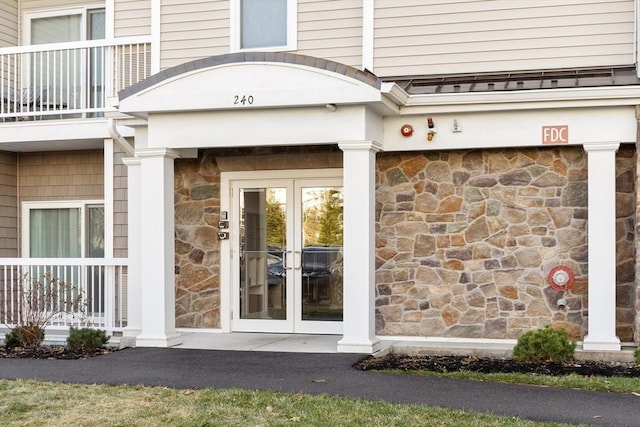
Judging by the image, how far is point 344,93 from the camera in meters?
10.1

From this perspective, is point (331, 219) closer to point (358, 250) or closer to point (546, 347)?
point (358, 250)

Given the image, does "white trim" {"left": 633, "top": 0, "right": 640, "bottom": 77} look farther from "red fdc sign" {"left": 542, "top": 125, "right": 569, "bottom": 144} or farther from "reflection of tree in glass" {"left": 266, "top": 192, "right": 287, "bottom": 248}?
"reflection of tree in glass" {"left": 266, "top": 192, "right": 287, "bottom": 248}

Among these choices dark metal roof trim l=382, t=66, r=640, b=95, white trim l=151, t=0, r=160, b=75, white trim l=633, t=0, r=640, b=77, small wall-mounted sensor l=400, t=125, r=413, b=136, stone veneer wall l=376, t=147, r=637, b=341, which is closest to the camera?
dark metal roof trim l=382, t=66, r=640, b=95

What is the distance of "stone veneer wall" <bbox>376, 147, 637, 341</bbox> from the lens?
1083 cm

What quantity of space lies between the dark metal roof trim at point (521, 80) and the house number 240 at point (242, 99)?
2.01 metres

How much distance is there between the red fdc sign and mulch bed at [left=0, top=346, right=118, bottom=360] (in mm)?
5969

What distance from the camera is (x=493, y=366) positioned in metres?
9.45

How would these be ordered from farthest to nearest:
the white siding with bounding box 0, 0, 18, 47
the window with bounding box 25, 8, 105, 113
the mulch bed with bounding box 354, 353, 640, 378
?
the white siding with bounding box 0, 0, 18, 47 < the window with bounding box 25, 8, 105, 113 < the mulch bed with bounding box 354, 353, 640, 378

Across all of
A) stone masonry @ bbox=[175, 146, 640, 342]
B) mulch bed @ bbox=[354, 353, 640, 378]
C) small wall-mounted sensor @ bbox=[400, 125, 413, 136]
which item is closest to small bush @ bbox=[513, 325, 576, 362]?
mulch bed @ bbox=[354, 353, 640, 378]

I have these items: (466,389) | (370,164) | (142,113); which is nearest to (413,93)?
(370,164)

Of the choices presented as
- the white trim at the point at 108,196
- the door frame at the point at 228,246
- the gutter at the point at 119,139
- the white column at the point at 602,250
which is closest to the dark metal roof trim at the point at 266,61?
the gutter at the point at 119,139

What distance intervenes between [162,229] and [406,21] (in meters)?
4.24

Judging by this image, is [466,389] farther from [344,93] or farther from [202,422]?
[344,93]

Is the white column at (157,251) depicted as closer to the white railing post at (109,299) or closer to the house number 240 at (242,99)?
the white railing post at (109,299)
